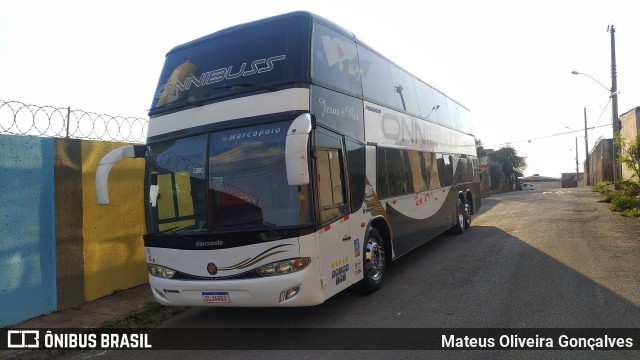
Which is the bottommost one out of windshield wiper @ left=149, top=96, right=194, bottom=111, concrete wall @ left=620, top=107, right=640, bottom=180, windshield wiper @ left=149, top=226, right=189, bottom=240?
windshield wiper @ left=149, top=226, right=189, bottom=240

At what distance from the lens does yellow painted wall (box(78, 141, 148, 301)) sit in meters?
7.12

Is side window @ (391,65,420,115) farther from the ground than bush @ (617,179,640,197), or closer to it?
farther from the ground

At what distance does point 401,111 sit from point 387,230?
2.61 meters

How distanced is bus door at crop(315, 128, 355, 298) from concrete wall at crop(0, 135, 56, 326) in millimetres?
4066

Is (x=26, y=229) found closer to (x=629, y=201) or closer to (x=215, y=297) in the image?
(x=215, y=297)

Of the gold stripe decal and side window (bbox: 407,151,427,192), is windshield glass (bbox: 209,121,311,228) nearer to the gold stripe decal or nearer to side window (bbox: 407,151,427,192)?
the gold stripe decal

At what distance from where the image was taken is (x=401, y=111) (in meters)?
8.84

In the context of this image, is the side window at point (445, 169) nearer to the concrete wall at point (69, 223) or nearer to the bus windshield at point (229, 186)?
the bus windshield at point (229, 186)

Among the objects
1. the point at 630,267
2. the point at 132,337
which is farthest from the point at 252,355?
the point at 630,267

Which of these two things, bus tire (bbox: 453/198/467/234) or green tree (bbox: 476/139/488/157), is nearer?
bus tire (bbox: 453/198/467/234)

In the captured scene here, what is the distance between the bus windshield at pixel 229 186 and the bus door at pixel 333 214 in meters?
0.42

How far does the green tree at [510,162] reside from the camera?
199 feet

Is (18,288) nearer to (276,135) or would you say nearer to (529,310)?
(276,135)

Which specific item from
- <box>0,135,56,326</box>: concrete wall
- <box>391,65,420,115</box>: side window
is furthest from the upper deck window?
<box>0,135,56,326</box>: concrete wall
